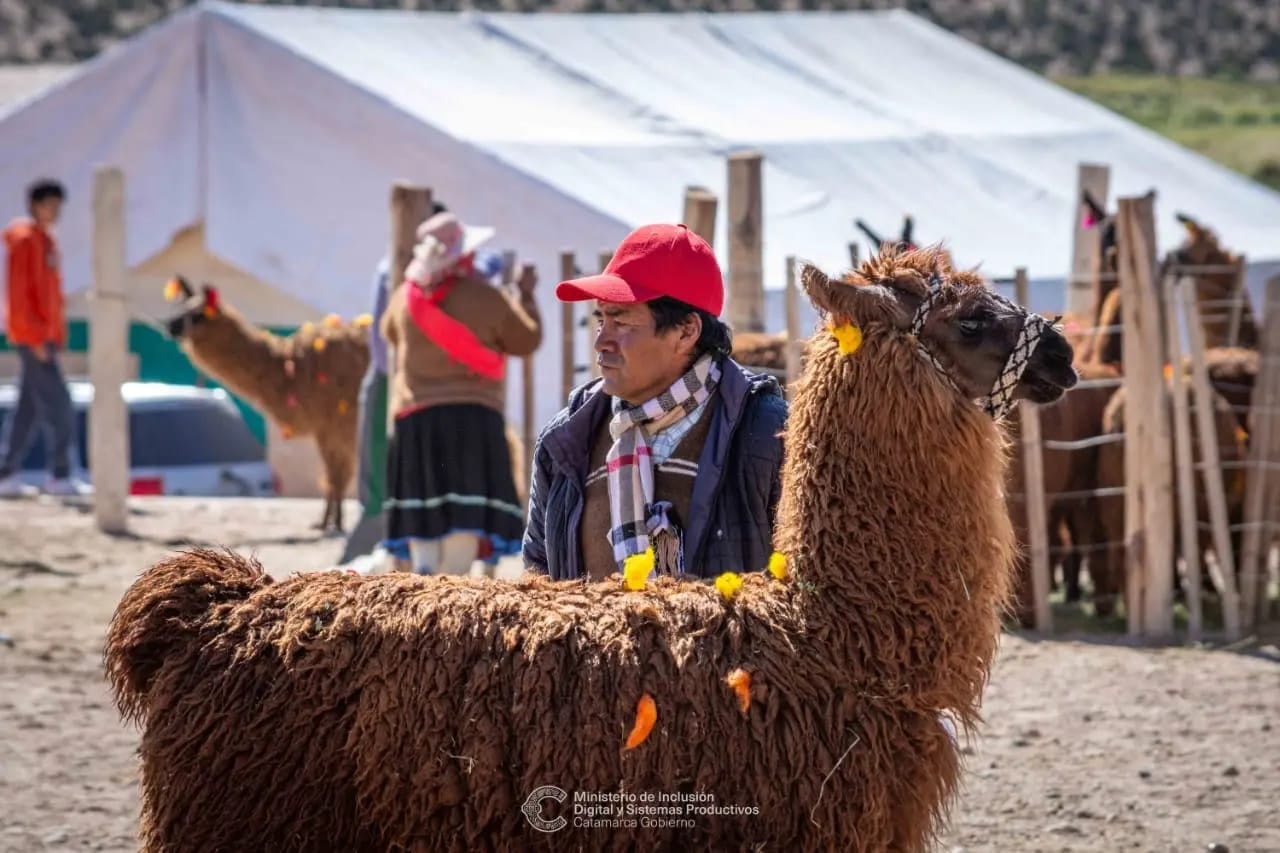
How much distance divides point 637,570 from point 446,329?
4698 millimetres

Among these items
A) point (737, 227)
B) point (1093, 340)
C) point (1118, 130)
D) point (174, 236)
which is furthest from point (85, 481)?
point (1118, 130)

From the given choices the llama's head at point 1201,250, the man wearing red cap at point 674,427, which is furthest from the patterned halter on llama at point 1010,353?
the llama's head at point 1201,250

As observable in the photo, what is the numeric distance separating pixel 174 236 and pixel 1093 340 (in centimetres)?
820

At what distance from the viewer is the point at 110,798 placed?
5695 mm

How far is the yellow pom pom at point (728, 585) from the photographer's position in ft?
10.1

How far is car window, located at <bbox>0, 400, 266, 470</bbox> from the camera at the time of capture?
13470 millimetres

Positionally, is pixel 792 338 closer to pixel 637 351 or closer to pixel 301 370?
pixel 637 351

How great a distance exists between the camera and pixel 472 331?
25.4 ft

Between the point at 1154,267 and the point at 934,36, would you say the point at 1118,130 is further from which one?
the point at 1154,267

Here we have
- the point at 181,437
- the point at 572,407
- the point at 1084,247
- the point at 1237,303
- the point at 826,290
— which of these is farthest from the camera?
the point at 181,437

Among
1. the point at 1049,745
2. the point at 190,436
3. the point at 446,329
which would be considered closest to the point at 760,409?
the point at 1049,745

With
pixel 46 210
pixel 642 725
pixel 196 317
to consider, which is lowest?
pixel 642 725

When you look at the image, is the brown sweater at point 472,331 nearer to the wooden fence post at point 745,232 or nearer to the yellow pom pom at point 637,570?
the wooden fence post at point 745,232

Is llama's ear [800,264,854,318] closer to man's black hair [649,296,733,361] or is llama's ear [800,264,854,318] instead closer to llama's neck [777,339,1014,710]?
llama's neck [777,339,1014,710]
